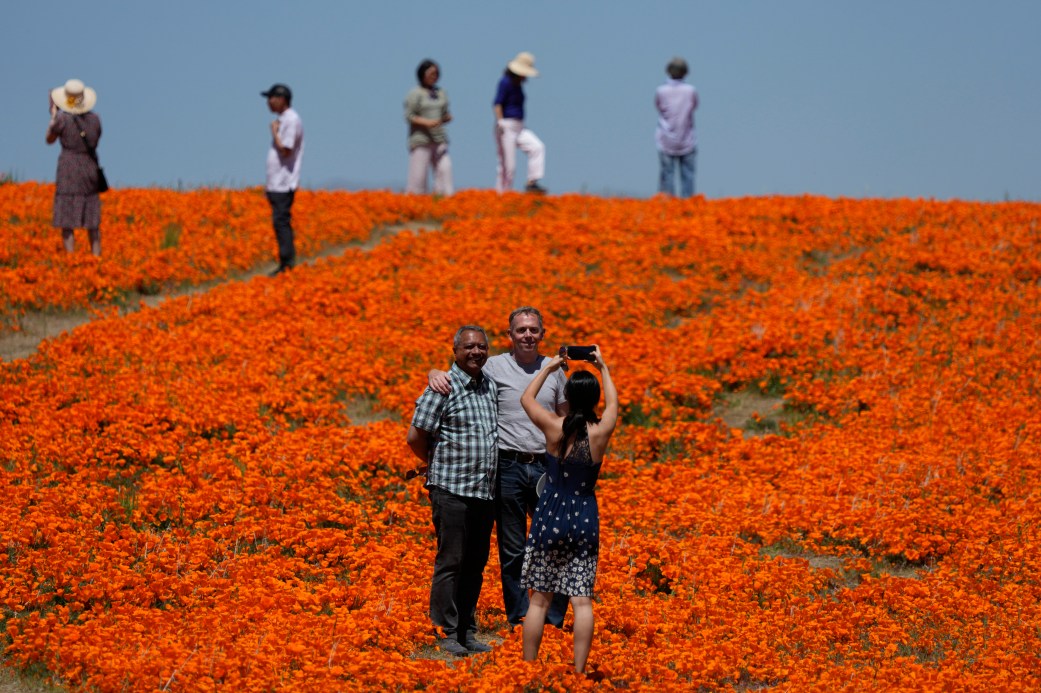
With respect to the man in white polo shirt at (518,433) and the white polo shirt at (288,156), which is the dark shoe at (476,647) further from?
the white polo shirt at (288,156)

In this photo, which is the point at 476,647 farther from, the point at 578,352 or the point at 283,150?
the point at 283,150

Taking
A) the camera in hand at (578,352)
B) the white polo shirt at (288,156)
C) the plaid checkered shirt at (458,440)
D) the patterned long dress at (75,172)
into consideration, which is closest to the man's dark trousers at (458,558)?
the plaid checkered shirt at (458,440)

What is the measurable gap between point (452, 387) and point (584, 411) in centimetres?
121

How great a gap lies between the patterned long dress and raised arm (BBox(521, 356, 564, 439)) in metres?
13.5

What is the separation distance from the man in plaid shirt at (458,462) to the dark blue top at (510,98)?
53.9ft

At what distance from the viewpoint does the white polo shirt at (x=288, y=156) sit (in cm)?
1952

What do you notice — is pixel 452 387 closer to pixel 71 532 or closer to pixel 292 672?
pixel 292 672

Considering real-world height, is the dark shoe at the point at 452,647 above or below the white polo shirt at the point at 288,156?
below

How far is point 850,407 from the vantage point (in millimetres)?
15648

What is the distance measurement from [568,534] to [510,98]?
58.6 ft

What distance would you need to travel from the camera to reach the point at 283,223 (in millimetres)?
20141

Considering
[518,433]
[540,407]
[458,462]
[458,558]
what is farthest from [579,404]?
[458,558]

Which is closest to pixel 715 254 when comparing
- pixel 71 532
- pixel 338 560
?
pixel 338 560

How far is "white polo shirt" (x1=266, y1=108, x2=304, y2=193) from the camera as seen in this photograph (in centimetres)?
1952
